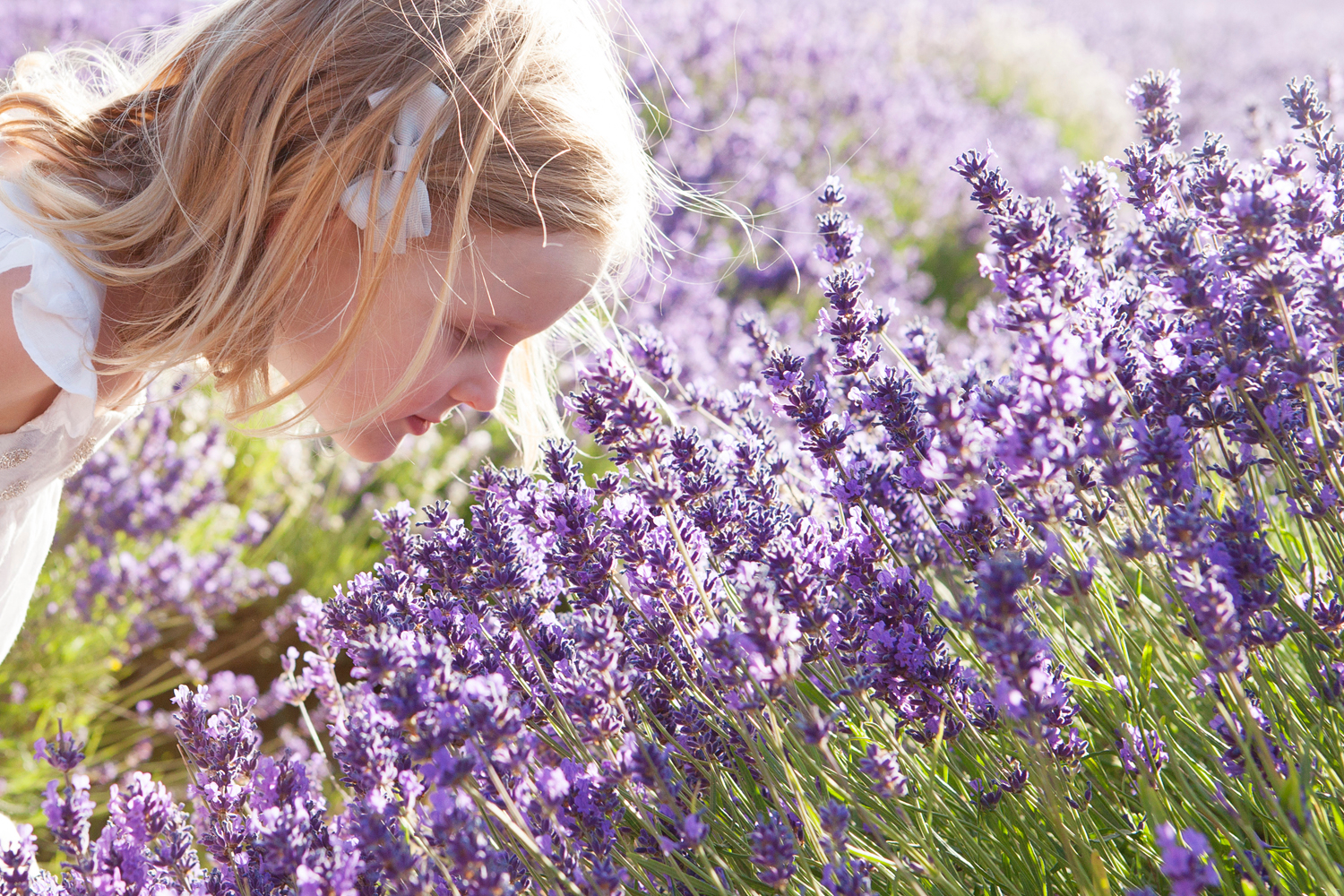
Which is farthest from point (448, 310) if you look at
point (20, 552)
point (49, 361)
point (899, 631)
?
point (20, 552)

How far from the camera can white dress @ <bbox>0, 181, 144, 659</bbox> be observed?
1.83m

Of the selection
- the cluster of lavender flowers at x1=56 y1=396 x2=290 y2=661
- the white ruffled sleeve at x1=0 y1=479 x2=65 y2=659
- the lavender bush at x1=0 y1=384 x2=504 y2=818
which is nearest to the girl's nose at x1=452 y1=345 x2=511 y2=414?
the lavender bush at x1=0 y1=384 x2=504 y2=818

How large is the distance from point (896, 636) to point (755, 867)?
323 millimetres

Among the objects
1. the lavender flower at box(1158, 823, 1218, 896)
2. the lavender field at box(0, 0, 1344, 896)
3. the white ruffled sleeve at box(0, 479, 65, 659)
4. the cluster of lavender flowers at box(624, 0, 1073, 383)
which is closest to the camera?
the lavender flower at box(1158, 823, 1218, 896)

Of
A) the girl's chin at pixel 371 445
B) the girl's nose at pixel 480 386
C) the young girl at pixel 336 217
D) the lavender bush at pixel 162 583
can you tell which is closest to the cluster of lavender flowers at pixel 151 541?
the lavender bush at pixel 162 583

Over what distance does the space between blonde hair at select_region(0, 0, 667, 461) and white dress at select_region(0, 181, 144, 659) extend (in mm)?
45

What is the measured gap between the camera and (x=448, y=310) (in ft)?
6.04

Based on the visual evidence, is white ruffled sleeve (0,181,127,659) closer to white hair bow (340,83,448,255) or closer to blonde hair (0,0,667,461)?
blonde hair (0,0,667,461)

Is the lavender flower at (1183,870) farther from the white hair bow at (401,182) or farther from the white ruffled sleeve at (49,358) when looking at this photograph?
the white ruffled sleeve at (49,358)

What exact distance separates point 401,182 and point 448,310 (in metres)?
0.24

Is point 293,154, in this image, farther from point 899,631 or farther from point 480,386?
point 899,631

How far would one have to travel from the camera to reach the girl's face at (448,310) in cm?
184

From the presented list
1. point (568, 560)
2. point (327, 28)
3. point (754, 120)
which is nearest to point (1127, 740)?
point (568, 560)

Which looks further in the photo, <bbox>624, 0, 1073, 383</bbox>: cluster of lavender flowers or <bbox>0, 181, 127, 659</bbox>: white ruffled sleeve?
<bbox>624, 0, 1073, 383</bbox>: cluster of lavender flowers
